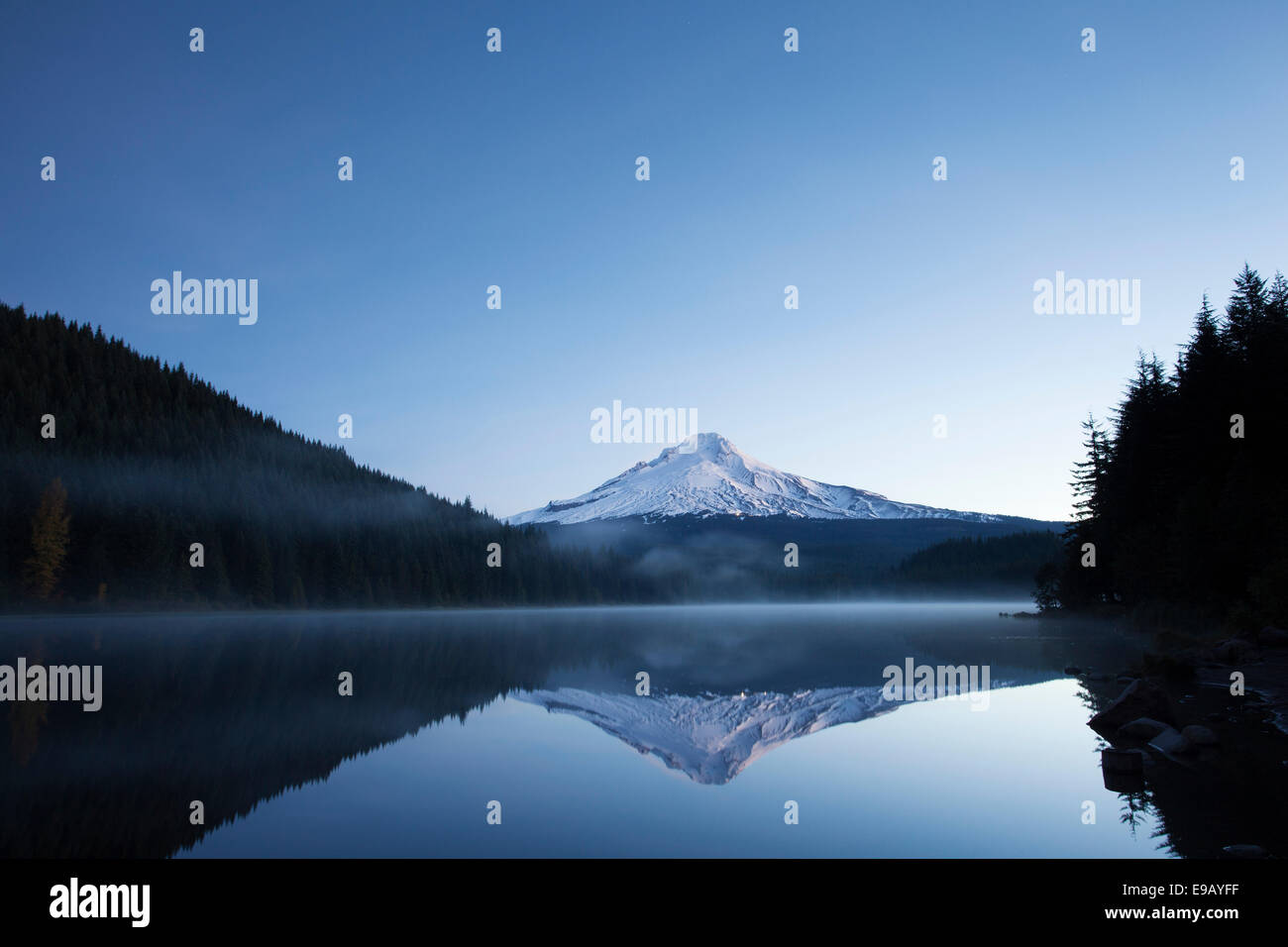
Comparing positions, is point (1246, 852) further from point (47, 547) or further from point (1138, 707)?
point (47, 547)

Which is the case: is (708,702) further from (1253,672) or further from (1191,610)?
(1191,610)

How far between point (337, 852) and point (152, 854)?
2288 mm

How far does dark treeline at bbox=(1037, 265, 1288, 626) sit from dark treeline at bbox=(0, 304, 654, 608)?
10662cm

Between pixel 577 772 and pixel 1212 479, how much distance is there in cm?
4541

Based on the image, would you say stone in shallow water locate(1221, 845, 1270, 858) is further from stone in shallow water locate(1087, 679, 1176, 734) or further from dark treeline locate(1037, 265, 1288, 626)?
dark treeline locate(1037, 265, 1288, 626)

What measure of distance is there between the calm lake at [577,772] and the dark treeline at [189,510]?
80.0m

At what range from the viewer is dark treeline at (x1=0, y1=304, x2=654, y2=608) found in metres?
98.0

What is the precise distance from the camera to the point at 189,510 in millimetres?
116812

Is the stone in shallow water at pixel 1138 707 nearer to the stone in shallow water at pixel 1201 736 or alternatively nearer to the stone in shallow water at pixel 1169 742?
the stone in shallow water at pixel 1169 742
